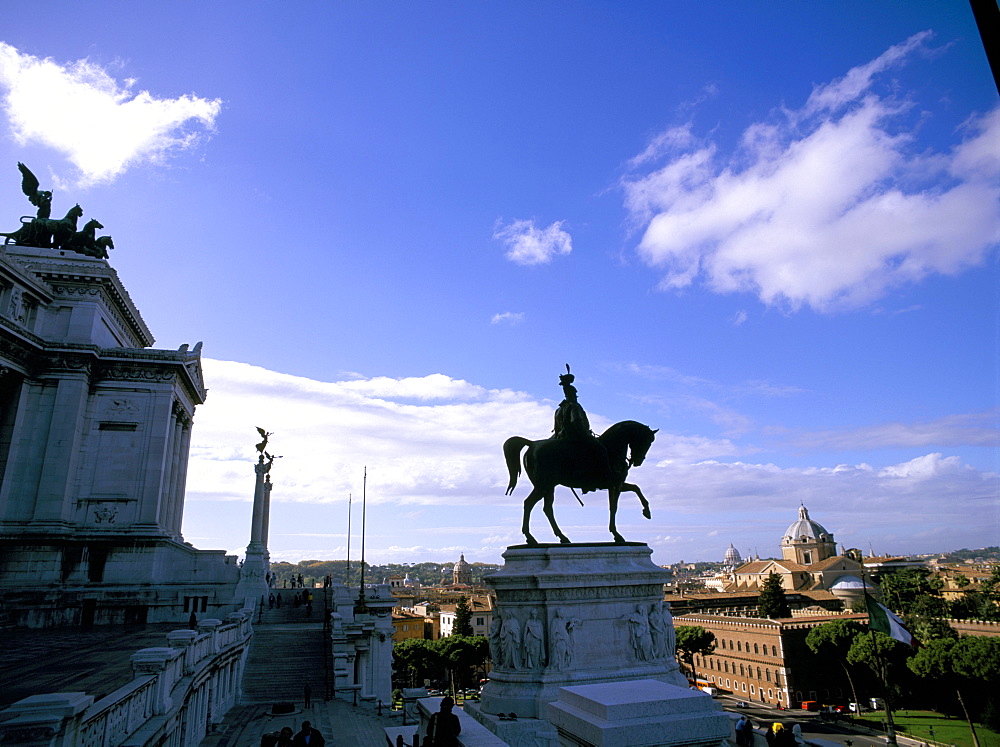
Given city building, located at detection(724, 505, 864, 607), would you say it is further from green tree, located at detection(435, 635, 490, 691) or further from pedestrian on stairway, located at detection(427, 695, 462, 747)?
pedestrian on stairway, located at detection(427, 695, 462, 747)

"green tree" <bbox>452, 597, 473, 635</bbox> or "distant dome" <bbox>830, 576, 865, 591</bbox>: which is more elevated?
"distant dome" <bbox>830, 576, 865, 591</bbox>

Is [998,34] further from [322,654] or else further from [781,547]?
[781,547]

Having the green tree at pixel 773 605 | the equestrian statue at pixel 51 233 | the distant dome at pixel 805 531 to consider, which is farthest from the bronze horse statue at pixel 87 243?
the distant dome at pixel 805 531

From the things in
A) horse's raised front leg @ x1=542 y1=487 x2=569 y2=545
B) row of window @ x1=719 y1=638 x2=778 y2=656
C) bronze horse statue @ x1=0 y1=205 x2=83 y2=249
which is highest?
bronze horse statue @ x1=0 y1=205 x2=83 y2=249

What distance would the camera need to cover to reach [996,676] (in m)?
43.7

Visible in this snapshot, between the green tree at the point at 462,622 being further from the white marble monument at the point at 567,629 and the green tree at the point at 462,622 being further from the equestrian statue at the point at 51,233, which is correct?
the white marble monument at the point at 567,629

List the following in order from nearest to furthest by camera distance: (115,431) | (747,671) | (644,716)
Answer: (644,716) < (115,431) < (747,671)

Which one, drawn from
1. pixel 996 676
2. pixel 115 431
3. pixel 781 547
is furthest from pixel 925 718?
pixel 781 547

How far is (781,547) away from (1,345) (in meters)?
173

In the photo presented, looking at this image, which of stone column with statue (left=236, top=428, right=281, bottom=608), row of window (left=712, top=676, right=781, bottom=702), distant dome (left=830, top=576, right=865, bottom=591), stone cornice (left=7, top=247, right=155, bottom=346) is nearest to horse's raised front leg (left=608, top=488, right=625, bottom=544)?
stone column with statue (left=236, top=428, right=281, bottom=608)

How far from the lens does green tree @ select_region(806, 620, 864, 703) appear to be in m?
64.1

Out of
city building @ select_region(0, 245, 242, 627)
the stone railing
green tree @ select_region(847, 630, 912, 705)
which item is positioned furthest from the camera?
green tree @ select_region(847, 630, 912, 705)

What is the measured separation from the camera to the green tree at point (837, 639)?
64125 mm

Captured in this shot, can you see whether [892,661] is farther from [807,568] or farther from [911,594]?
[807,568]
